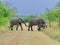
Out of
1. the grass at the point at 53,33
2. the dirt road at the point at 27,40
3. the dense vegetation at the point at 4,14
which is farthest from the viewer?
the dense vegetation at the point at 4,14

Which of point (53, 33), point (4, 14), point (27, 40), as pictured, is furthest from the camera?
point (4, 14)

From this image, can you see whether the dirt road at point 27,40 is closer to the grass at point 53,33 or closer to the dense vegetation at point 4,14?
the grass at point 53,33

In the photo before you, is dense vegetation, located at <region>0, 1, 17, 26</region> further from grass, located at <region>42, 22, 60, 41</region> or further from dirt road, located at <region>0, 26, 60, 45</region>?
dirt road, located at <region>0, 26, 60, 45</region>

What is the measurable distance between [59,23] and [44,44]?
2297 centimetres

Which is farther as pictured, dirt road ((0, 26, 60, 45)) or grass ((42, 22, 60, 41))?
grass ((42, 22, 60, 41))

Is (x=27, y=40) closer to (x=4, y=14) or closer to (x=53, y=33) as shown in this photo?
(x=53, y=33)

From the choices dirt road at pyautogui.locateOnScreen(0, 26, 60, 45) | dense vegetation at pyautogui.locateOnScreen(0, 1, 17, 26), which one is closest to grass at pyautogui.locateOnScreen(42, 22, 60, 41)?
dirt road at pyautogui.locateOnScreen(0, 26, 60, 45)

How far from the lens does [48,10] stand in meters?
43.6

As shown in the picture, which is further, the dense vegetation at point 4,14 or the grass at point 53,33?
the dense vegetation at point 4,14

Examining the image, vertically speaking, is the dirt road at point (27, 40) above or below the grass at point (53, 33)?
above

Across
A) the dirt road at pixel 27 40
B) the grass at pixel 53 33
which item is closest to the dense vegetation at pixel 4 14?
the grass at pixel 53 33

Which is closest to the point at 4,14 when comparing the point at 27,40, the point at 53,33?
the point at 53,33

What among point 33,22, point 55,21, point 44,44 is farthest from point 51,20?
point 44,44

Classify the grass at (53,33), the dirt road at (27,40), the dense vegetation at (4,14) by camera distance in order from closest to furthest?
the dirt road at (27,40) < the grass at (53,33) < the dense vegetation at (4,14)
